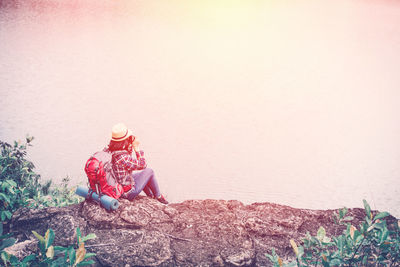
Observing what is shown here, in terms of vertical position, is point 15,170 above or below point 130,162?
below

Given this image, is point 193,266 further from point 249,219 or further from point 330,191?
Result: point 330,191

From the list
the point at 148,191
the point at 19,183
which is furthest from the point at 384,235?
the point at 19,183

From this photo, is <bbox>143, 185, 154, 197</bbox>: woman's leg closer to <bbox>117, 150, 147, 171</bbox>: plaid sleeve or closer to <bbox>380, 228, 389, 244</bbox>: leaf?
<bbox>117, 150, 147, 171</bbox>: plaid sleeve

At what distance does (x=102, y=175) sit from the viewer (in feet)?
11.1

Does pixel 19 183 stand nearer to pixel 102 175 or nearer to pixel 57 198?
pixel 57 198

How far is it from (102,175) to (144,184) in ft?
2.23

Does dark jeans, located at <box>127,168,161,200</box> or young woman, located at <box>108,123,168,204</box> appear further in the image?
dark jeans, located at <box>127,168,161,200</box>

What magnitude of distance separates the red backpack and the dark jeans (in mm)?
240

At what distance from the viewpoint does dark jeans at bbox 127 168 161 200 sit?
148 inches

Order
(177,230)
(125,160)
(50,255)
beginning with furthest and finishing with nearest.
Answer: (125,160)
(177,230)
(50,255)

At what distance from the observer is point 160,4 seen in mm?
18453

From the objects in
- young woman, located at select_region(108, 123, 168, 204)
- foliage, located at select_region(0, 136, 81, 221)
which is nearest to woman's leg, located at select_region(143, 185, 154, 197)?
young woman, located at select_region(108, 123, 168, 204)

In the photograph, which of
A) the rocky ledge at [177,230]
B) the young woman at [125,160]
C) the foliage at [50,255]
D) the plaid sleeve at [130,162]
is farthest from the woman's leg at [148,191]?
the foliage at [50,255]

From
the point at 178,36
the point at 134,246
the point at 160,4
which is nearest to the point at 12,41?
the point at 178,36
